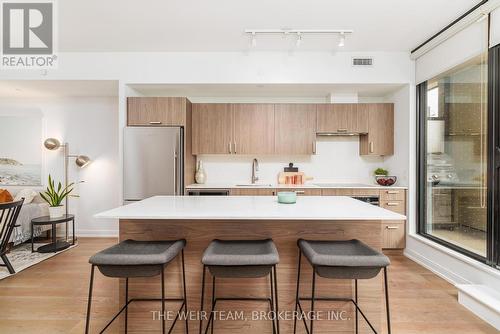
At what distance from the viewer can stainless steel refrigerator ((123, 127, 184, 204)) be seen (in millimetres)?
3461

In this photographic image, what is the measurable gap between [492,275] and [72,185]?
5698 mm

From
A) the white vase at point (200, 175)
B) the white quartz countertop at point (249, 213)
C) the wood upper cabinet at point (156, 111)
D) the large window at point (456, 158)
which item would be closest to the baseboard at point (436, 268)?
the large window at point (456, 158)

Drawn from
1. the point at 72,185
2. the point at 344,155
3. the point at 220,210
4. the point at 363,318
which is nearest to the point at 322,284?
the point at 363,318

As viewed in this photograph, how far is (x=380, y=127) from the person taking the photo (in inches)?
155

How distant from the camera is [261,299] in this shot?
1.83m

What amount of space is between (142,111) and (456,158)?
4050 millimetres

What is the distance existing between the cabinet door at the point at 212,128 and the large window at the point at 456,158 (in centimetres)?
272

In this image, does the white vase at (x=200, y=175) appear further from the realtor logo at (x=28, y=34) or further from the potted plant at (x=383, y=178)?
the potted plant at (x=383, y=178)

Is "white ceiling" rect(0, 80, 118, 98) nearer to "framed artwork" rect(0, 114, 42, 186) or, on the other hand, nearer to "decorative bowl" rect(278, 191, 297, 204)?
"framed artwork" rect(0, 114, 42, 186)

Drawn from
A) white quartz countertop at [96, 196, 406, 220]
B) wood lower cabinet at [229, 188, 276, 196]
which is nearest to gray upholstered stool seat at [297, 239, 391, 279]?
white quartz countertop at [96, 196, 406, 220]

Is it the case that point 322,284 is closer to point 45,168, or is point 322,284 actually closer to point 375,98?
point 375,98

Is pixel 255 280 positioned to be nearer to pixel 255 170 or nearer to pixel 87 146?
pixel 255 170

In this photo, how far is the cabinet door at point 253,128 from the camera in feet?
13.0

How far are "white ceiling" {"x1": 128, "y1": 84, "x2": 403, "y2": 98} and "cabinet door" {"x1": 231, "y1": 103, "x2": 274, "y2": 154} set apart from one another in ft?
0.91
